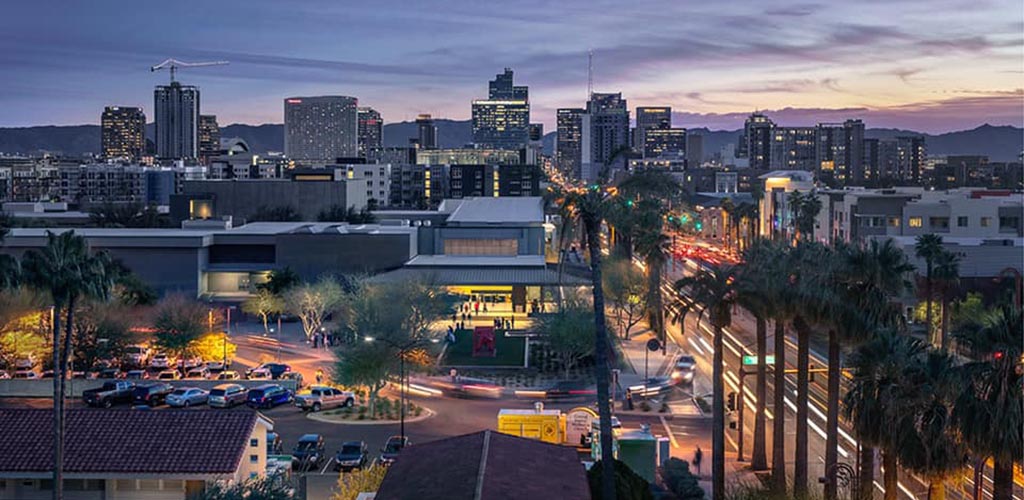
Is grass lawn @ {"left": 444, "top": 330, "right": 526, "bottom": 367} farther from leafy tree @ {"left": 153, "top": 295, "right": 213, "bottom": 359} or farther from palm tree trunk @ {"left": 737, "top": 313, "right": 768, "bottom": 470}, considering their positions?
palm tree trunk @ {"left": 737, "top": 313, "right": 768, "bottom": 470}

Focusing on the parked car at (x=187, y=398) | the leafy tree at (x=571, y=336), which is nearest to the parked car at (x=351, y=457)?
the parked car at (x=187, y=398)

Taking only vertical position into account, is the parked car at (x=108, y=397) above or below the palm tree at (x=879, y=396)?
below

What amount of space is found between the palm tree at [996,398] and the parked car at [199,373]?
→ 39420 millimetres

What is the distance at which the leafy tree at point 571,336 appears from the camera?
53188 mm

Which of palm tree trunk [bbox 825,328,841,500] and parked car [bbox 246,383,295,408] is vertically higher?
palm tree trunk [bbox 825,328,841,500]

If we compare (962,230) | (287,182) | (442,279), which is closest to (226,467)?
(442,279)

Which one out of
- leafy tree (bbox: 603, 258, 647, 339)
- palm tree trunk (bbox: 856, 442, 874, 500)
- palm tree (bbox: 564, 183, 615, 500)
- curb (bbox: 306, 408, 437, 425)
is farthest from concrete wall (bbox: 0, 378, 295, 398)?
palm tree trunk (bbox: 856, 442, 874, 500)

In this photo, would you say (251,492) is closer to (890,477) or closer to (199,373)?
(890,477)

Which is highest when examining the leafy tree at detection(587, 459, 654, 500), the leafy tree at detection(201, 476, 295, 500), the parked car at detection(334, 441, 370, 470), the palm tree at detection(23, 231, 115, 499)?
the palm tree at detection(23, 231, 115, 499)

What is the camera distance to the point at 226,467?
2816 centimetres

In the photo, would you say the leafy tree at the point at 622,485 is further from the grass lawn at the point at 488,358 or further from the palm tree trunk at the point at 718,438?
the grass lawn at the point at 488,358

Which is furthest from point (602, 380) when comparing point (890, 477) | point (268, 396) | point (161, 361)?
point (161, 361)

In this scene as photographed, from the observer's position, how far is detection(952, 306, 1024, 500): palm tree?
72.7ft

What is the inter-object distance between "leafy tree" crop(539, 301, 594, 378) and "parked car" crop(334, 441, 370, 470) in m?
18.4
